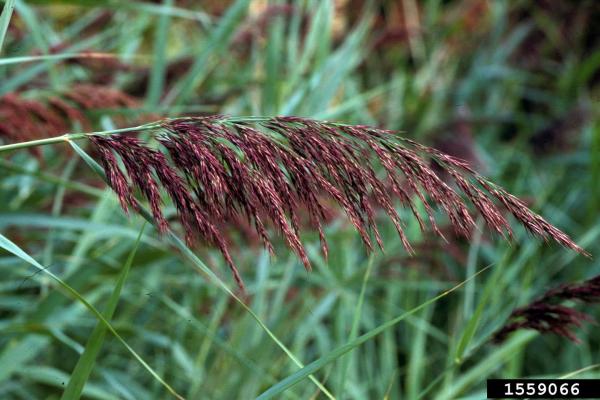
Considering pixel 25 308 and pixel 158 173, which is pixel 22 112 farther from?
pixel 158 173

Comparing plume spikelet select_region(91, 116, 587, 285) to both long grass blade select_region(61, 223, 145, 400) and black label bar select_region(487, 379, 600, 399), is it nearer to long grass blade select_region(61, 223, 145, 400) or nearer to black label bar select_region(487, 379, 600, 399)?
long grass blade select_region(61, 223, 145, 400)

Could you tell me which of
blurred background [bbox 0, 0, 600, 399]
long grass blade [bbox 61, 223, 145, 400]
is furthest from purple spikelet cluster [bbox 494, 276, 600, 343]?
long grass blade [bbox 61, 223, 145, 400]

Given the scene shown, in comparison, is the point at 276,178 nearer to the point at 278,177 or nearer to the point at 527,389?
the point at 278,177

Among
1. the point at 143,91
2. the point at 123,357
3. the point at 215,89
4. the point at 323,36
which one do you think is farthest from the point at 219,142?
the point at 215,89

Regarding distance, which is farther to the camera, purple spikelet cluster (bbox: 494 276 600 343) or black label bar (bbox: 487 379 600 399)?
black label bar (bbox: 487 379 600 399)

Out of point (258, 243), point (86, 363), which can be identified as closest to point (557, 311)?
point (86, 363)

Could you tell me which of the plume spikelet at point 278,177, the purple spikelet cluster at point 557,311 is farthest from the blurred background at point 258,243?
the plume spikelet at point 278,177
